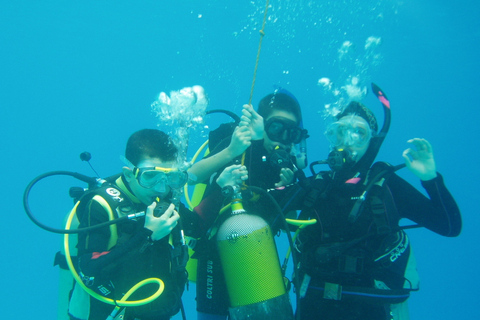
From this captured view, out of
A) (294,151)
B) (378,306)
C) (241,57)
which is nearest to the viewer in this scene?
(378,306)

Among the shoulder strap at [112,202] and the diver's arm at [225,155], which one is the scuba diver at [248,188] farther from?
the shoulder strap at [112,202]

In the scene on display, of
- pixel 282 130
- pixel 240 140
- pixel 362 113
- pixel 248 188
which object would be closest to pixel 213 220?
pixel 248 188

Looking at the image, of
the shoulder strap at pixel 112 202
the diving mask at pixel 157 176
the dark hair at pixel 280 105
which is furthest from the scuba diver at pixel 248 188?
the shoulder strap at pixel 112 202

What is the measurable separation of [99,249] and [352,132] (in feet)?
9.11

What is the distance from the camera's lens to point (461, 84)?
46.0m

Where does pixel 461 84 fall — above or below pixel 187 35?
below

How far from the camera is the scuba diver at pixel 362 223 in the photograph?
2.85 meters

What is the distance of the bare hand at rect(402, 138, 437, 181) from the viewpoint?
289cm

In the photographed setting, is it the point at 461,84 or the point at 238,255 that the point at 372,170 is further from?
the point at 461,84

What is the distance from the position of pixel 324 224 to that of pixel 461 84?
56.0 m

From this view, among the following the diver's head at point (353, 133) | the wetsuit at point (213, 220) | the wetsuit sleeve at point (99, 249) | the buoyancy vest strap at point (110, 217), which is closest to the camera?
the wetsuit sleeve at point (99, 249)

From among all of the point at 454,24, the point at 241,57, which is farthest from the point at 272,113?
the point at 241,57

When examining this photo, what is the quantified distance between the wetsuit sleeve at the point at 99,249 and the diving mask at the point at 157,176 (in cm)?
44

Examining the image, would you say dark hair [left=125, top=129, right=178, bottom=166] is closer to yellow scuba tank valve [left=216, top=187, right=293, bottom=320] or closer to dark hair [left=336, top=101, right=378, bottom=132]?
yellow scuba tank valve [left=216, top=187, right=293, bottom=320]
